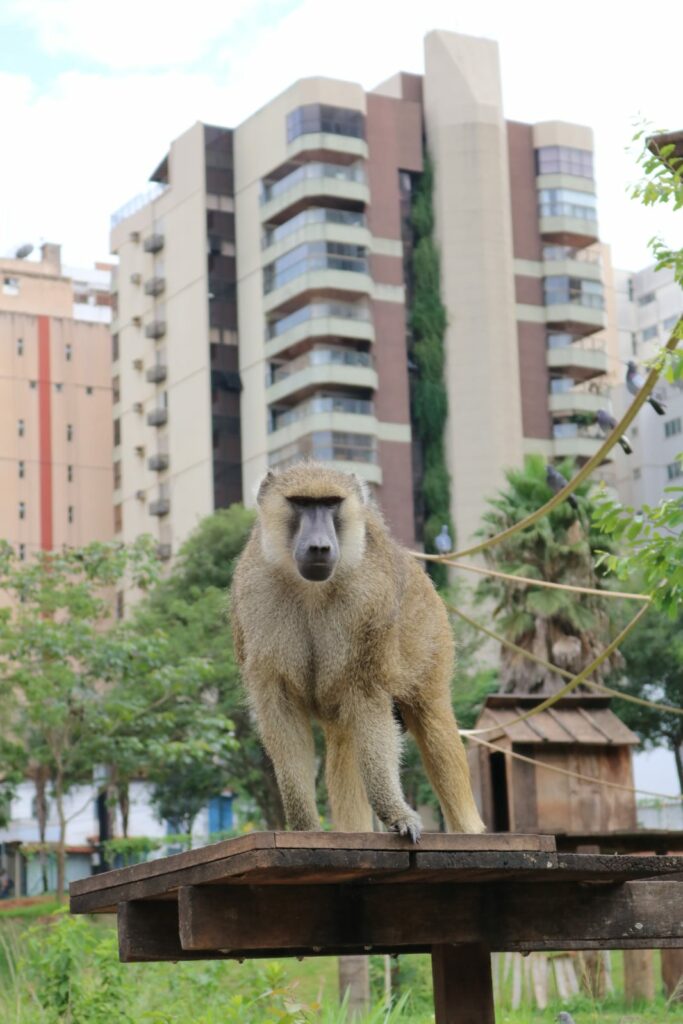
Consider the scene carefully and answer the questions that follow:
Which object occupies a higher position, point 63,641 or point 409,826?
point 63,641

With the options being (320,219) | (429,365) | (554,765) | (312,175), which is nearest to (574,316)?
(429,365)

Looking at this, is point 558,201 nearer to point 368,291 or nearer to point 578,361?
point 578,361

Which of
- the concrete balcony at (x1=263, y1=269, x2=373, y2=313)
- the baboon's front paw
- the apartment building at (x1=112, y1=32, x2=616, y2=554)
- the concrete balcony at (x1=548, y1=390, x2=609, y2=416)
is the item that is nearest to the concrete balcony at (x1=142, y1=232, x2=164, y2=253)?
the apartment building at (x1=112, y1=32, x2=616, y2=554)

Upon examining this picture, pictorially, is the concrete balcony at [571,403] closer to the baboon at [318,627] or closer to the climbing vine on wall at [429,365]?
the climbing vine on wall at [429,365]

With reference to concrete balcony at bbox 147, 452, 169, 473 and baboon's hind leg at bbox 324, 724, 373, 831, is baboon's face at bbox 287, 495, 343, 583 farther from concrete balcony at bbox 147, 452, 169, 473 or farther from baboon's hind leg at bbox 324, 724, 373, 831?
concrete balcony at bbox 147, 452, 169, 473

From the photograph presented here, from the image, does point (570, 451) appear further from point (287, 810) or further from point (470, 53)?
point (287, 810)

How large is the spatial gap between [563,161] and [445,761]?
66.1 m

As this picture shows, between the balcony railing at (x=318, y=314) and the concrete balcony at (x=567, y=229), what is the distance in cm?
998

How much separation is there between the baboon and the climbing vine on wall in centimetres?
5850

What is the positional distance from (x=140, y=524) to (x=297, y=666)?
224ft

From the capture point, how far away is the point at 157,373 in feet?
236

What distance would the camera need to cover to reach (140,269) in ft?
245

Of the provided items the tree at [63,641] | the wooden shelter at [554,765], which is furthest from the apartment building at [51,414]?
the wooden shelter at [554,765]

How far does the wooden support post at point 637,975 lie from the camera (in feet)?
57.2
